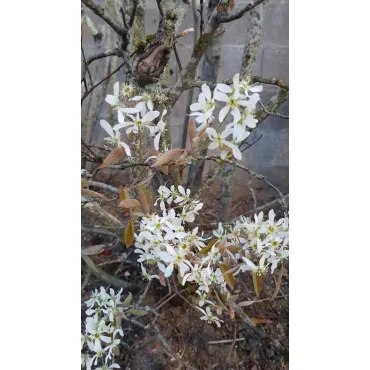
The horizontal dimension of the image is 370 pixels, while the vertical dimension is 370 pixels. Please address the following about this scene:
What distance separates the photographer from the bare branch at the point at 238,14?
0.70 metres

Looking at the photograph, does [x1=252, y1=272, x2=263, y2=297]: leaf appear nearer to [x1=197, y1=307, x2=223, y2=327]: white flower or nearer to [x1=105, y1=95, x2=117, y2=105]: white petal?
[x1=197, y1=307, x2=223, y2=327]: white flower

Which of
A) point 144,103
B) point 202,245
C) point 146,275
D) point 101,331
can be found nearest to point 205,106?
point 144,103

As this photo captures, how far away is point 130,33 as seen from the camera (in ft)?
2.58

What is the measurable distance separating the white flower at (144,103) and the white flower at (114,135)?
46 mm

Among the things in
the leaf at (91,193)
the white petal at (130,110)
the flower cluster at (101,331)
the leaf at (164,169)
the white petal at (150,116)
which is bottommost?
the flower cluster at (101,331)

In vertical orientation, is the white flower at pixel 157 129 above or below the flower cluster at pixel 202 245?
above

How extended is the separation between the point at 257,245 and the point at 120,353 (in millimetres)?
334

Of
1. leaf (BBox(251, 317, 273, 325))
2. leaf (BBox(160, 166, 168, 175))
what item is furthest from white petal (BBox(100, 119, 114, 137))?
leaf (BBox(251, 317, 273, 325))

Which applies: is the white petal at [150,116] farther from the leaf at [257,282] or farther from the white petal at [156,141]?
the leaf at [257,282]

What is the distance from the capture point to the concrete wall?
721 mm

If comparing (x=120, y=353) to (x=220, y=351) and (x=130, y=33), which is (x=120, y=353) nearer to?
(x=220, y=351)

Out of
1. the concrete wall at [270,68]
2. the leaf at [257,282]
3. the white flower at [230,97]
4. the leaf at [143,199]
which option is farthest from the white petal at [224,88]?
the leaf at [257,282]
